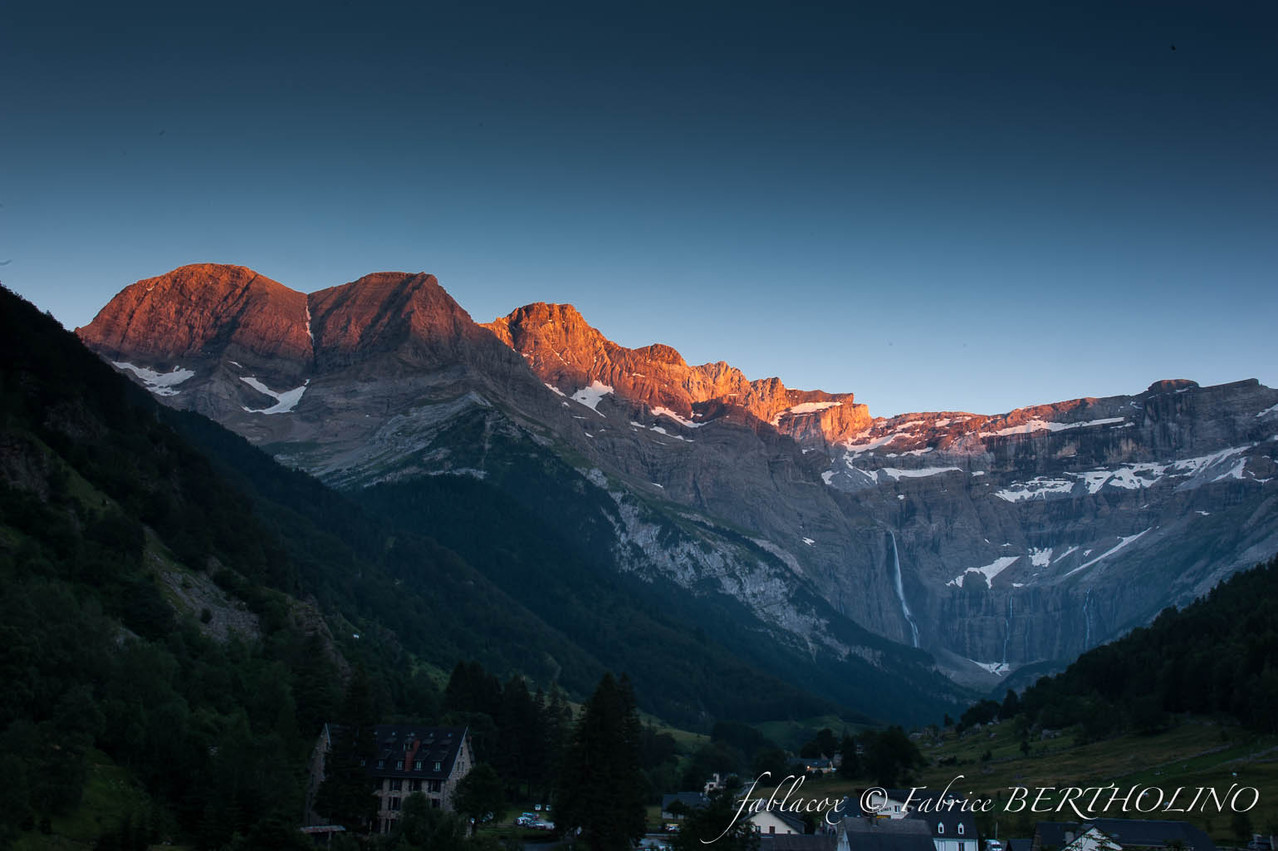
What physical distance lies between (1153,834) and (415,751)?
5857cm

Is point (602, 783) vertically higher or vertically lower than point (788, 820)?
higher

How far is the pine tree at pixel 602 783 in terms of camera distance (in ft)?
316

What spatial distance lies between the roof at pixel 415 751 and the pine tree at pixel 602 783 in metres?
10.2

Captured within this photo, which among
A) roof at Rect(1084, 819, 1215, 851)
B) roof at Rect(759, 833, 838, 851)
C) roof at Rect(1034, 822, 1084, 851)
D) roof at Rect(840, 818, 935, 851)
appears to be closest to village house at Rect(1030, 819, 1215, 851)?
roof at Rect(1084, 819, 1215, 851)

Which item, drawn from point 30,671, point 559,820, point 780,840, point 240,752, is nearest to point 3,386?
point 30,671

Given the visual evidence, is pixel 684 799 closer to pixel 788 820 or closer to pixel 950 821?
pixel 788 820

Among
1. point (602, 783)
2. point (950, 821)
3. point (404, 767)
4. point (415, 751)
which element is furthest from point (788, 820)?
point (404, 767)

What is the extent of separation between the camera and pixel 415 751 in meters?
103

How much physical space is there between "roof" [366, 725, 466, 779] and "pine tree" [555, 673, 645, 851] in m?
10.2

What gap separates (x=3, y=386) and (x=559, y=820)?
67.4m

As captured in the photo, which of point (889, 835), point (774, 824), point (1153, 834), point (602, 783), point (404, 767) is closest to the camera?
point (1153, 834)

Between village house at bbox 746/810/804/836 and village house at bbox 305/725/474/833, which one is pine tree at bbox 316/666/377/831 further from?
village house at bbox 746/810/804/836

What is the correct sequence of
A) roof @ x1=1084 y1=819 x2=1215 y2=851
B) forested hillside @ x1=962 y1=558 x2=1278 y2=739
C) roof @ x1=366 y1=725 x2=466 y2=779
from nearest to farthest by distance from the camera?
1. roof @ x1=1084 y1=819 x2=1215 y2=851
2. roof @ x1=366 y1=725 x2=466 y2=779
3. forested hillside @ x1=962 y1=558 x2=1278 y2=739

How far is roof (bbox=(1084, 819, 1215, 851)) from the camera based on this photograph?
89.1m
